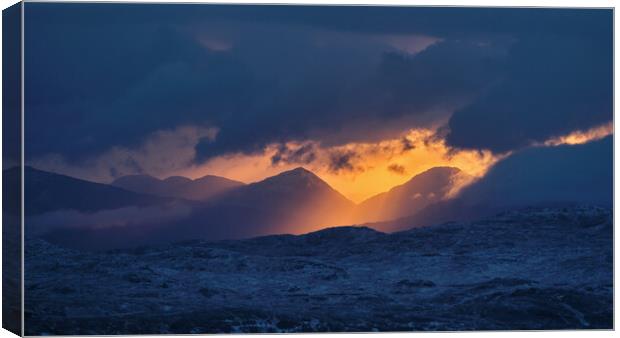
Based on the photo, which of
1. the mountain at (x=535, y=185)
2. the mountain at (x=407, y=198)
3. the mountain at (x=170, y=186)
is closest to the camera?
the mountain at (x=170, y=186)

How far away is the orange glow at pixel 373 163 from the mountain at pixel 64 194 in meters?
0.98

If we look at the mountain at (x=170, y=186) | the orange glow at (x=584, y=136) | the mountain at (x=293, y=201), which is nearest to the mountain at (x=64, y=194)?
the mountain at (x=170, y=186)

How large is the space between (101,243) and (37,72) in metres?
1.95

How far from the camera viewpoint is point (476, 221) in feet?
47.1

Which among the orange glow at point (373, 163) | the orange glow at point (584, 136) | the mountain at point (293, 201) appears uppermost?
the orange glow at point (584, 136)

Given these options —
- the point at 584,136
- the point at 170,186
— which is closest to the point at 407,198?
the point at 584,136

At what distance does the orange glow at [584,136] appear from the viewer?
565 inches

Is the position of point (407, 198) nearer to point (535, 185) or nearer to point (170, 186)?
point (535, 185)

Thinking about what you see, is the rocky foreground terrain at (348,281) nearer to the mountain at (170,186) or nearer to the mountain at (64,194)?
the mountain at (64,194)

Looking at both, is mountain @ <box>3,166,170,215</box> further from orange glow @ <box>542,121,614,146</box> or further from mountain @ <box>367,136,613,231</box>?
orange glow @ <box>542,121,614,146</box>

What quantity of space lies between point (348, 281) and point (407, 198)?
1.14m

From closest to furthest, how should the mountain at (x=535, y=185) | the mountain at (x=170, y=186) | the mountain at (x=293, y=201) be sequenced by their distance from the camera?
the mountain at (x=170, y=186)
the mountain at (x=293, y=201)
the mountain at (x=535, y=185)

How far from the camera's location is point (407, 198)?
14211 millimetres

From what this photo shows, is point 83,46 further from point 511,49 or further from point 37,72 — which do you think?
point 511,49
